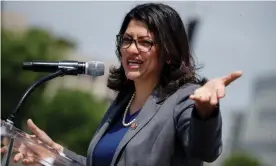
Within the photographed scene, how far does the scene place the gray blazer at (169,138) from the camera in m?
1.36

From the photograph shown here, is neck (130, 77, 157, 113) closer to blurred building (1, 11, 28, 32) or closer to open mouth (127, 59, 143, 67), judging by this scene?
open mouth (127, 59, 143, 67)

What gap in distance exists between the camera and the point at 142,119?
1.57 meters

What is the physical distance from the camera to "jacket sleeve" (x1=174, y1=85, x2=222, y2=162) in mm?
1327

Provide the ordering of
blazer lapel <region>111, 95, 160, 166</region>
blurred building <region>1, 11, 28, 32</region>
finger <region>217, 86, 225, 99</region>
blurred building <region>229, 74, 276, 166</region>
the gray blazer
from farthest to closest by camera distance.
Result: blurred building <region>1, 11, 28, 32</region>, blurred building <region>229, 74, 276, 166</region>, blazer lapel <region>111, 95, 160, 166</region>, the gray blazer, finger <region>217, 86, 225, 99</region>

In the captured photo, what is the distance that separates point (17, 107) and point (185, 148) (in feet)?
1.65

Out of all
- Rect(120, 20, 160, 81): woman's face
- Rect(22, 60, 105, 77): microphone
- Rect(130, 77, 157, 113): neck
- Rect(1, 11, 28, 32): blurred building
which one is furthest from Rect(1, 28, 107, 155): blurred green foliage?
Rect(120, 20, 160, 81): woman's face

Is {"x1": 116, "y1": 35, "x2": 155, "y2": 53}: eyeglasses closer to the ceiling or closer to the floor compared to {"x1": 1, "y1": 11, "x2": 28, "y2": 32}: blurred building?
closer to the ceiling

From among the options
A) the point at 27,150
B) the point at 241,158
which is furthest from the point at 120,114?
the point at 241,158

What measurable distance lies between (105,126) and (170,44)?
325 millimetres

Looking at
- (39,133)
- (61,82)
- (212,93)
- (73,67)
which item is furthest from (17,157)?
(61,82)

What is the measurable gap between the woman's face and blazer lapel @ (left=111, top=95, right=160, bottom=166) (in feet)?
0.24

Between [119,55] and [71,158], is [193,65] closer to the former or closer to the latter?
[119,55]

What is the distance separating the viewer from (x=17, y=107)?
1.66 m

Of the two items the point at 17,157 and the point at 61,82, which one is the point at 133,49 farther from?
the point at 61,82
